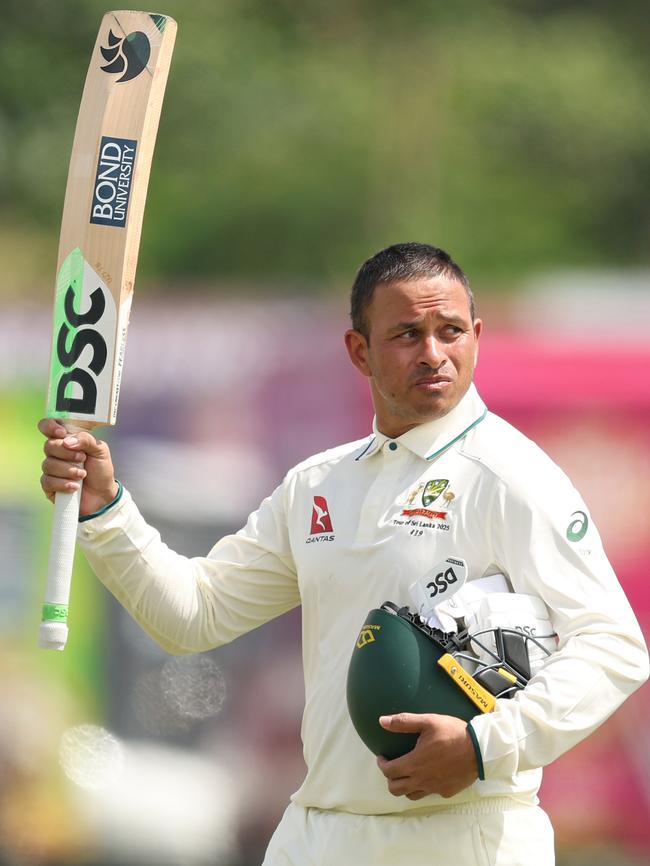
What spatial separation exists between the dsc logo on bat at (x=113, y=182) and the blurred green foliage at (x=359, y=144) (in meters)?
16.6

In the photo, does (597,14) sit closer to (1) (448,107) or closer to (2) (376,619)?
(1) (448,107)

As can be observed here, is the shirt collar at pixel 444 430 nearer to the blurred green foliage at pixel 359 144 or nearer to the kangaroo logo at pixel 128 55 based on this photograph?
the kangaroo logo at pixel 128 55

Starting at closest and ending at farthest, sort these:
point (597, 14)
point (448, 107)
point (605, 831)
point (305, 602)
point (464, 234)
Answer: point (305, 602) → point (605, 831) → point (464, 234) → point (448, 107) → point (597, 14)

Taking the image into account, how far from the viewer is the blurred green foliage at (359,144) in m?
20.4

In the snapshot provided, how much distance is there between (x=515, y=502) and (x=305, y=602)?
1.74 ft

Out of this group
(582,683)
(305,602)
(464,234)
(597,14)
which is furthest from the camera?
(597,14)

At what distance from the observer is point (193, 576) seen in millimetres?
3350

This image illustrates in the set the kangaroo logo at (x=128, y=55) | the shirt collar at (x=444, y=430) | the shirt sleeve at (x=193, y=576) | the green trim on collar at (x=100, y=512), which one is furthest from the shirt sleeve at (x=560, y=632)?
the kangaroo logo at (x=128, y=55)

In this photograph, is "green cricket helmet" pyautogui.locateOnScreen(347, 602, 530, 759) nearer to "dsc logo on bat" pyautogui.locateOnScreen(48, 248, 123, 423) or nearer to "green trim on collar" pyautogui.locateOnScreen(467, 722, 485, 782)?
"green trim on collar" pyautogui.locateOnScreen(467, 722, 485, 782)

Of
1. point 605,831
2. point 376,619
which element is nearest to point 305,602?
point 376,619

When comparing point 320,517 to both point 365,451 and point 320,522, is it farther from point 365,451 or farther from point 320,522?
point 365,451

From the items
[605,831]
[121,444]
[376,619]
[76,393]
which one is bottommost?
[605,831]

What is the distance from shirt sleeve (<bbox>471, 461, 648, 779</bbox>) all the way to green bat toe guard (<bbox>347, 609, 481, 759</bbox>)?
0.11m

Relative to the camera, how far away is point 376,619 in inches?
114
